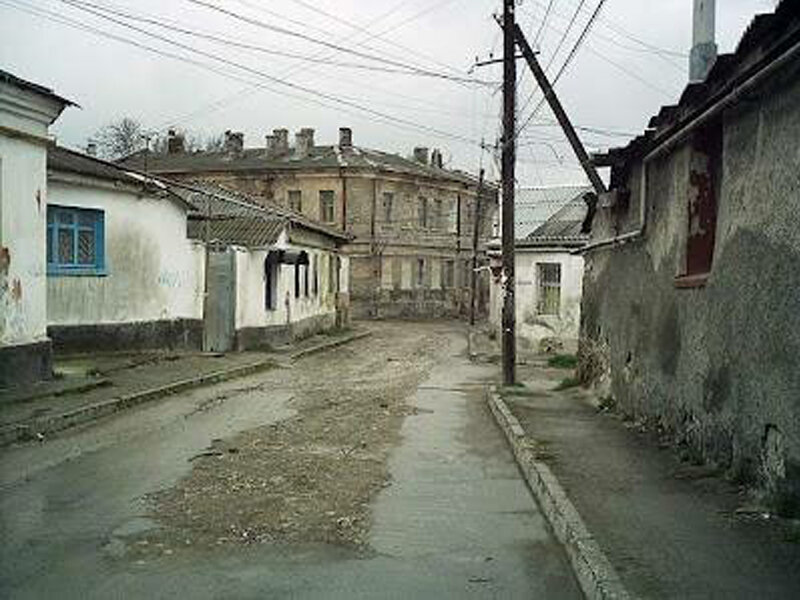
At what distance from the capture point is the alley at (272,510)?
229 inches

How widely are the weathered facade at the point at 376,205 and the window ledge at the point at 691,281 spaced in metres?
39.0

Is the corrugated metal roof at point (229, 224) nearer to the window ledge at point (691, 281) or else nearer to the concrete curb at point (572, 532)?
the concrete curb at point (572, 532)

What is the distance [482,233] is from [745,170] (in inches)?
2101

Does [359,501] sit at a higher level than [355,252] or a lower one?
lower

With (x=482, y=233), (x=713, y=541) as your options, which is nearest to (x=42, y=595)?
(x=713, y=541)

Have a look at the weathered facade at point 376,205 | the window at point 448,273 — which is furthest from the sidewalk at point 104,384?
the window at point 448,273

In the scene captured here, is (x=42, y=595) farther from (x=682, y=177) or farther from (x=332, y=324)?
(x=332, y=324)

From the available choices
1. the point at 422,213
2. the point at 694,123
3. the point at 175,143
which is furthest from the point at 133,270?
the point at 175,143

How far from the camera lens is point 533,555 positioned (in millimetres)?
6531

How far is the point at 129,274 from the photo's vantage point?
20.6 metres

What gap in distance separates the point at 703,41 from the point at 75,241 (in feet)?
42.4

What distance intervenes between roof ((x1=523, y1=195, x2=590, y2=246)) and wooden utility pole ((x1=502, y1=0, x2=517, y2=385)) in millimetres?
8773

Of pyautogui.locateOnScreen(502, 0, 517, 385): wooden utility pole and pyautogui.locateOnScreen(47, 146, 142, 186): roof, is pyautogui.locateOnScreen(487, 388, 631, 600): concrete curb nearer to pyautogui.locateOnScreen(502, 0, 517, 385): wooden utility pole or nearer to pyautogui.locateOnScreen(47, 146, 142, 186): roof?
pyautogui.locateOnScreen(502, 0, 517, 385): wooden utility pole

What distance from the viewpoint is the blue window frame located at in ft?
59.7
